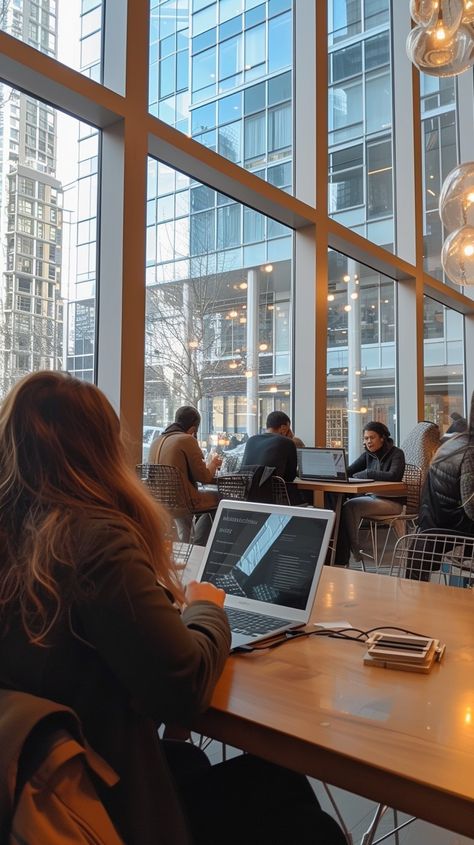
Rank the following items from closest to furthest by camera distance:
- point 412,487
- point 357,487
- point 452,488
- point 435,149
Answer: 1. point 452,488
2. point 357,487
3. point 412,487
4. point 435,149

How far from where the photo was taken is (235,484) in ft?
16.8

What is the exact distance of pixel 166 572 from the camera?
115cm

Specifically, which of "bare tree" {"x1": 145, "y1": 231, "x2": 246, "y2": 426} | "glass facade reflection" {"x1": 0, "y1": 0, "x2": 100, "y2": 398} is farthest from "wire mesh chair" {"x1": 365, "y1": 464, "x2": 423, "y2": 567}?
"glass facade reflection" {"x1": 0, "y1": 0, "x2": 100, "y2": 398}

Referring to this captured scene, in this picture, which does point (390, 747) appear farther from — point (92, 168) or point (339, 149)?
point (339, 149)

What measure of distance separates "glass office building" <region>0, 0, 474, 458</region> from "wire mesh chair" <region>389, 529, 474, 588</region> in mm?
1358

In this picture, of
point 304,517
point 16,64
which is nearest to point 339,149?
point 16,64

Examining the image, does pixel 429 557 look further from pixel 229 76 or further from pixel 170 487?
pixel 229 76

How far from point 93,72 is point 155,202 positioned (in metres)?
0.96

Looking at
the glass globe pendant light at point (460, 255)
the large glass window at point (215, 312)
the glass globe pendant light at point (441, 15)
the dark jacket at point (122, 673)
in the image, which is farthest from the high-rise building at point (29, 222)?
the dark jacket at point (122, 673)

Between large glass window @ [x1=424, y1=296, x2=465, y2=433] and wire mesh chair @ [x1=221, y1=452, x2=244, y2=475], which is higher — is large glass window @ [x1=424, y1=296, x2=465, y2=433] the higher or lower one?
the higher one

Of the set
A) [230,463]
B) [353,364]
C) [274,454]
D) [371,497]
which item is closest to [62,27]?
[274,454]

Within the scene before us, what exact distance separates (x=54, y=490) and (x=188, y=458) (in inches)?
149

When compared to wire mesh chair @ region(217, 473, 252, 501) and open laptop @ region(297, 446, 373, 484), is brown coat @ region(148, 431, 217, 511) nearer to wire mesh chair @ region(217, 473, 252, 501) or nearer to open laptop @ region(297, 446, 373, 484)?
wire mesh chair @ region(217, 473, 252, 501)

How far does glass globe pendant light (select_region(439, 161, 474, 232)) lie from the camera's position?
4141 millimetres
